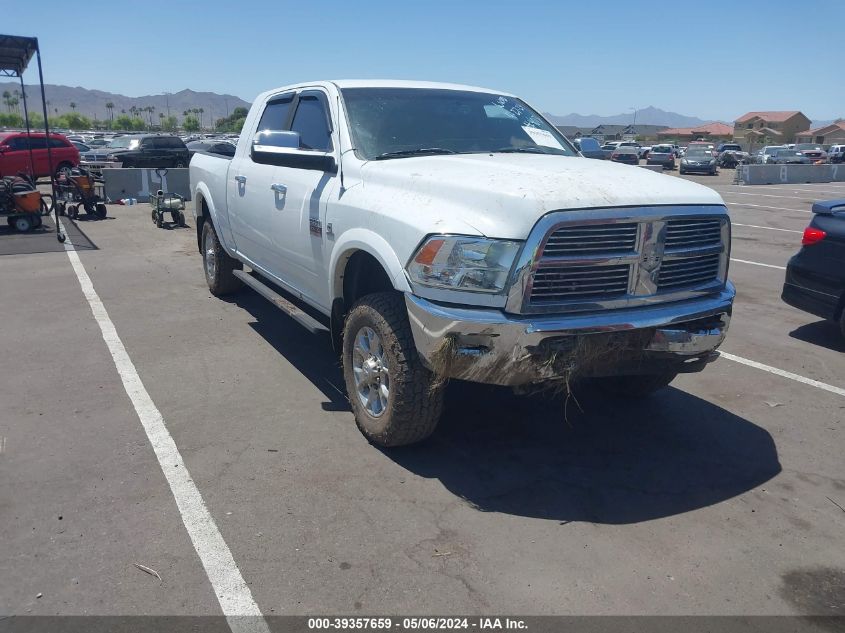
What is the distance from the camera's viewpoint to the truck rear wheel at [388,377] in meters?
3.89

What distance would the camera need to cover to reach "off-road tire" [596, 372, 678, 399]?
5012 millimetres

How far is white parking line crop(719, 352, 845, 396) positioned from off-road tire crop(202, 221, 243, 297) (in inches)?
199

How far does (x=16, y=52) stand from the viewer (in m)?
13.2

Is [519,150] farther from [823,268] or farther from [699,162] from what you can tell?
[699,162]

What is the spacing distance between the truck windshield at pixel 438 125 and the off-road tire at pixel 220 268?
10.2 feet

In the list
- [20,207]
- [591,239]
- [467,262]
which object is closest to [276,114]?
[467,262]

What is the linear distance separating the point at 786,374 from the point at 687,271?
96.6 inches

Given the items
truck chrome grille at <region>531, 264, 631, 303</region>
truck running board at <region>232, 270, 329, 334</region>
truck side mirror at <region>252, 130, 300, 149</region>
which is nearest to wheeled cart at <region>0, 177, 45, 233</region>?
truck running board at <region>232, 270, 329, 334</region>

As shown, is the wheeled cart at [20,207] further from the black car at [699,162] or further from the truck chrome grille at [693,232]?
the black car at [699,162]

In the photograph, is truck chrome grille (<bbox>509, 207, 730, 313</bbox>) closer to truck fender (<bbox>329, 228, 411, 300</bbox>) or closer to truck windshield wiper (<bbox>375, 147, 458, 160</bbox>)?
truck fender (<bbox>329, 228, 411, 300</bbox>)

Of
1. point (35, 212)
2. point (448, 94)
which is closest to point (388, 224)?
point (448, 94)

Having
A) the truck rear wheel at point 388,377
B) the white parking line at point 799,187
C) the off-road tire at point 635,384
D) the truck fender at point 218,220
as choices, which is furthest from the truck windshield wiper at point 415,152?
the white parking line at point 799,187

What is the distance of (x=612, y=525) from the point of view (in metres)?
3.57

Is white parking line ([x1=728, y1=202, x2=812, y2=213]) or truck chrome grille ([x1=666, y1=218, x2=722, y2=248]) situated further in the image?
white parking line ([x1=728, y1=202, x2=812, y2=213])
